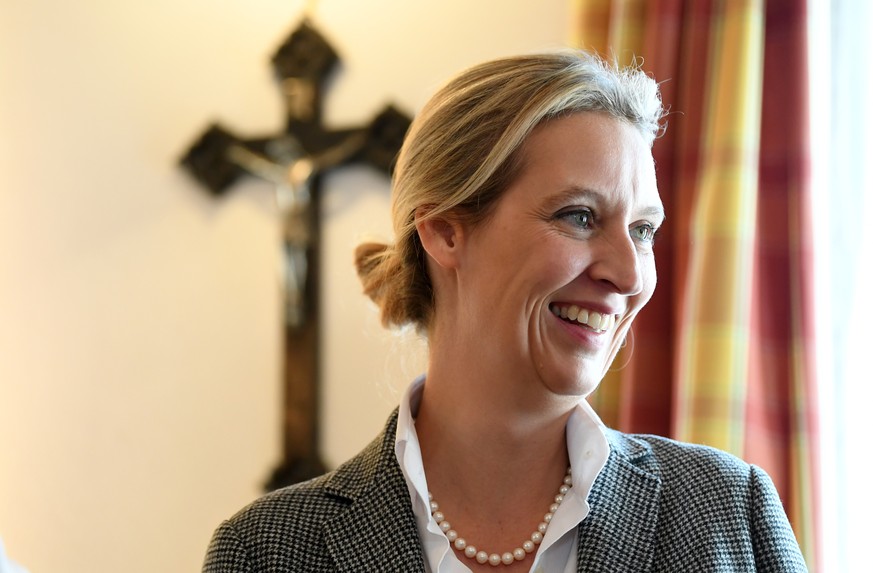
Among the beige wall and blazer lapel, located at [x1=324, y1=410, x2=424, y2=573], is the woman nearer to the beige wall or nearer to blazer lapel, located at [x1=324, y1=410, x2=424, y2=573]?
blazer lapel, located at [x1=324, y1=410, x2=424, y2=573]

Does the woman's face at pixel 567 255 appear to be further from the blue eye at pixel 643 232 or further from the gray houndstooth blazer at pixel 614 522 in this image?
the gray houndstooth blazer at pixel 614 522

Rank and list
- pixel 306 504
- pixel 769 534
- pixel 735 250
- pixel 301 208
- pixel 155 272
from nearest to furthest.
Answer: pixel 769 534
pixel 306 504
pixel 735 250
pixel 301 208
pixel 155 272

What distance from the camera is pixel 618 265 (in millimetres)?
Answer: 1232

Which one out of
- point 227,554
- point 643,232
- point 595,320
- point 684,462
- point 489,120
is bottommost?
point 227,554

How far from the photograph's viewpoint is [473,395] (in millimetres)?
1316

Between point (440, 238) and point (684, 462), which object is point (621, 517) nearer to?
point (684, 462)

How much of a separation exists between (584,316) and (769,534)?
341mm

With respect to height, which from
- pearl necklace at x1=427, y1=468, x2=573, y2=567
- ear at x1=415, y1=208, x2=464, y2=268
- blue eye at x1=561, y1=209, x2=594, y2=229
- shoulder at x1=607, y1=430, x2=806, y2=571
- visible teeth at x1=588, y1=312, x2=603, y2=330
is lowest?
pearl necklace at x1=427, y1=468, x2=573, y2=567

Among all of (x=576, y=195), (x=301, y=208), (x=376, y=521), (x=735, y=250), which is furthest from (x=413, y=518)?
(x=301, y=208)

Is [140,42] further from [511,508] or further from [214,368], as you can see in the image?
[511,508]

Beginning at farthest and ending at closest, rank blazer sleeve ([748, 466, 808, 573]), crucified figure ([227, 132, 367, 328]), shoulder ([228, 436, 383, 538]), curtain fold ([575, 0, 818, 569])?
crucified figure ([227, 132, 367, 328]) < curtain fold ([575, 0, 818, 569]) < shoulder ([228, 436, 383, 538]) < blazer sleeve ([748, 466, 808, 573])

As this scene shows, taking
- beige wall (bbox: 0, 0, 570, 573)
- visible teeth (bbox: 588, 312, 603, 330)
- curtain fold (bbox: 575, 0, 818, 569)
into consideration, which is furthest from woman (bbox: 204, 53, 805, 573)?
beige wall (bbox: 0, 0, 570, 573)

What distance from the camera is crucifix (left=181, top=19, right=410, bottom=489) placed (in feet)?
8.58

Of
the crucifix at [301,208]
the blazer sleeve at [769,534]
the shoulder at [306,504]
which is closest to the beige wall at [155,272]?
the crucifix at [301,208]
